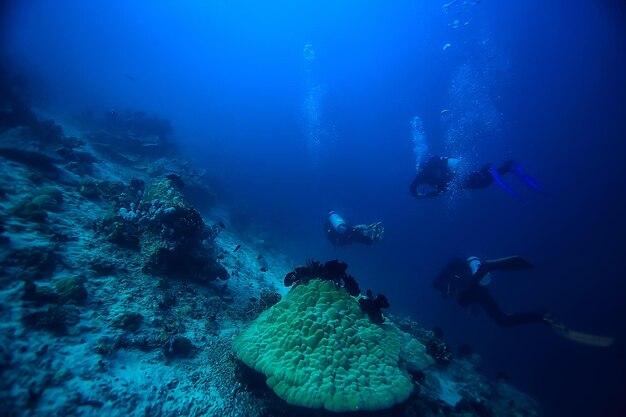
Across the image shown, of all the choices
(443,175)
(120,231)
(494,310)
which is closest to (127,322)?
(120,231)

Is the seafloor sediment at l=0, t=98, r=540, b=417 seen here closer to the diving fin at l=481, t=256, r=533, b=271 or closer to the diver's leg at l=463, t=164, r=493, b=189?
the diving fin at l=481, t=256, r=533, b=271

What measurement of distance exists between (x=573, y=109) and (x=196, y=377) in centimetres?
11337

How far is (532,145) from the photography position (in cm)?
9225

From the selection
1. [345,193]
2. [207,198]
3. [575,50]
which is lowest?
[207,198]

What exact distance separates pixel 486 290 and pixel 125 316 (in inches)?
410

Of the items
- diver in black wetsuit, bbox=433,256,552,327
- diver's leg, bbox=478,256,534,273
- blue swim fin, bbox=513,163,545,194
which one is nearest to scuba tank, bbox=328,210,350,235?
diver in black wetsuit, bbox=433,256,552,327

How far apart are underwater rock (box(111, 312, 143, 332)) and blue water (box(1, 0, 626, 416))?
16.0m

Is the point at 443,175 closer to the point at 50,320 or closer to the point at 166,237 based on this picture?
the point at 166,237

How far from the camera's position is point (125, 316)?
4203mm

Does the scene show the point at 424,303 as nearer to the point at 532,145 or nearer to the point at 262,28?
the point at 532,145

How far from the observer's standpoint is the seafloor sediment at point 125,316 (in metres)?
3.13

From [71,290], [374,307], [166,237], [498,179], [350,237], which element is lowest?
[71,290]

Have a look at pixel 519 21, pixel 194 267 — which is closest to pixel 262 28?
pixel 519 21

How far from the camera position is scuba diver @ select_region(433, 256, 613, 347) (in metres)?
7.53
